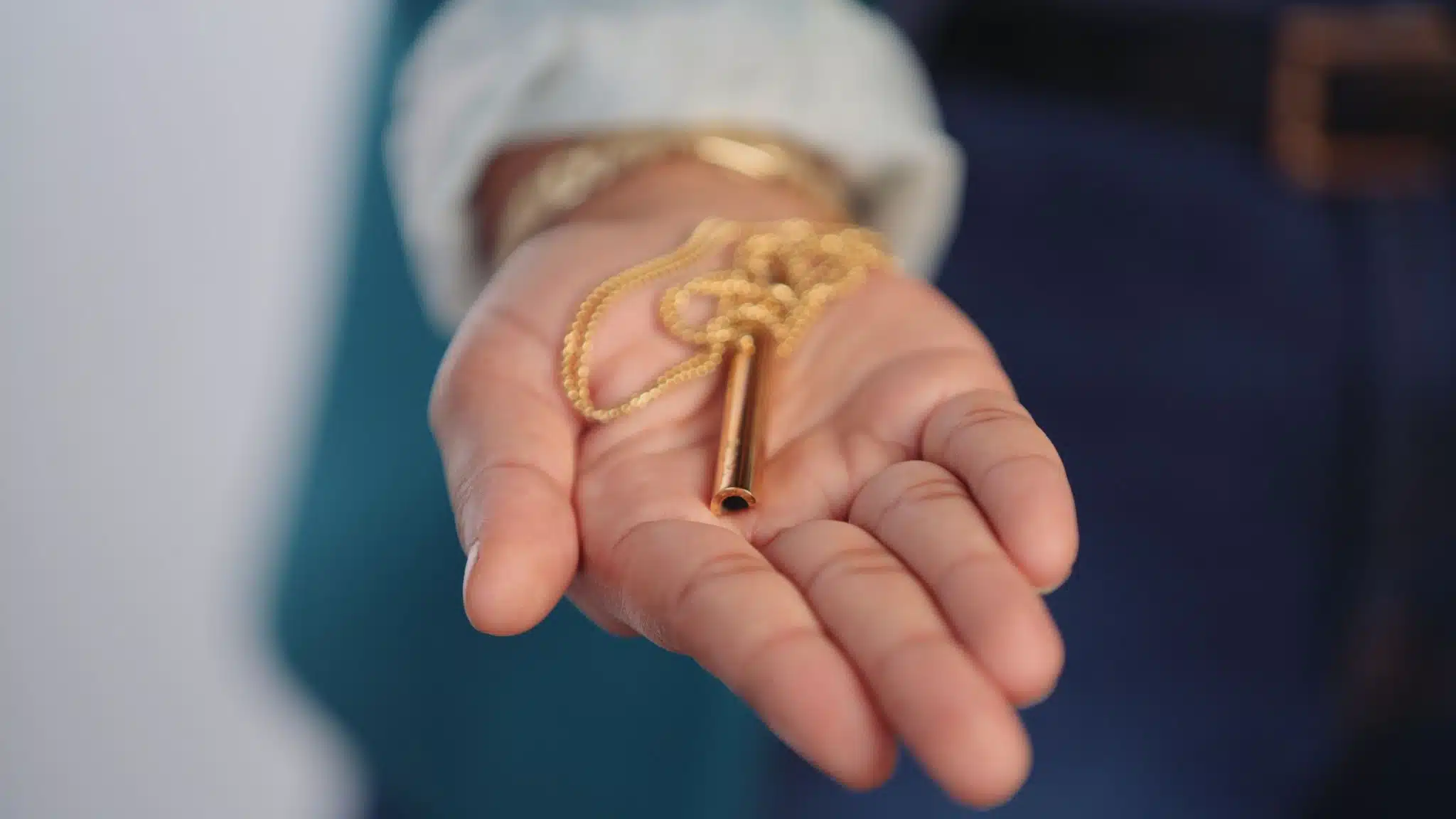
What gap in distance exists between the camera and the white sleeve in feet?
2.27

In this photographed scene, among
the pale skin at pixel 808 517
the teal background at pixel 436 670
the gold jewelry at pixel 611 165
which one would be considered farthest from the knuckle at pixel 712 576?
the gold jewelry at pixel 611 165

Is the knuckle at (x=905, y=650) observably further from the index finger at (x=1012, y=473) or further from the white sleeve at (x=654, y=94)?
the white sleeve at (x=654, y=94)

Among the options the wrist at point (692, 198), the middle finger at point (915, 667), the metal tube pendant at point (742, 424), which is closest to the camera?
the middle finger at point (915, 667)

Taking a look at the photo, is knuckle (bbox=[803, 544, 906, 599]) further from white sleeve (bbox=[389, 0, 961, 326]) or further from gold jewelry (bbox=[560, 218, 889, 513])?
white sleeve (bbox=[389, 0, 961, 326])

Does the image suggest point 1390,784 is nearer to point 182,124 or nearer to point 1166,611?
point 1166,611

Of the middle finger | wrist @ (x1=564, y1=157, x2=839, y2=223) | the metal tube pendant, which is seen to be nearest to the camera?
the middle finger

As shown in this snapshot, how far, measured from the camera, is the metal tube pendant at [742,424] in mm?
447

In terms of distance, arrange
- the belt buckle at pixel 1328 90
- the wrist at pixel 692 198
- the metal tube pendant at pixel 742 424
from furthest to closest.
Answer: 1. the belt buckle at pixel 1328 90
2. the wrist at pixel 692 198
3. the metal tube pendant at pixel 742 424

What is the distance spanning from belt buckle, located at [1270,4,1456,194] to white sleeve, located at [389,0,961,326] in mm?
225

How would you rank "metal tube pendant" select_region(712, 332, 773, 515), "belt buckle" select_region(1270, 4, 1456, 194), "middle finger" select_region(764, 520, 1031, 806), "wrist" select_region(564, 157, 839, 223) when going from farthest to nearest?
"belt buckle" select_region(1270, 4, 1456, 194)
"wrist" select_region(564, 157, 839, 223)
"metal tube pendant" select_region(712, 332, 773, 515)
"middle finger" select_region(764, 520, 1031, 806)

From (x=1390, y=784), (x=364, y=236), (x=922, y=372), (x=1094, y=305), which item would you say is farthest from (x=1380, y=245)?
(x=364, y=236)

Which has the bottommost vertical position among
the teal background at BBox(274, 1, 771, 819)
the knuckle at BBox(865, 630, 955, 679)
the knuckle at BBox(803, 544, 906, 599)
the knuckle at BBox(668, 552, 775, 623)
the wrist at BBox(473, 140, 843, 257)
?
the teal background at BBox(274, 1, 771, 819)

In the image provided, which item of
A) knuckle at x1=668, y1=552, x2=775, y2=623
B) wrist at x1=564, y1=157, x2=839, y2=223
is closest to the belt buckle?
wrist at x1=564, y1=157, x2=839, y2=223

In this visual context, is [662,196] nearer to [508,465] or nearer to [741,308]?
[741,308]
